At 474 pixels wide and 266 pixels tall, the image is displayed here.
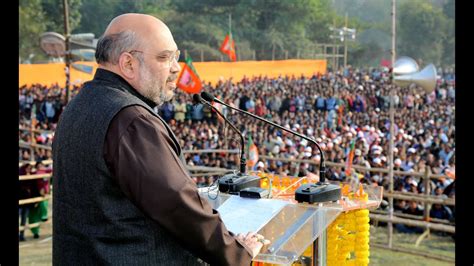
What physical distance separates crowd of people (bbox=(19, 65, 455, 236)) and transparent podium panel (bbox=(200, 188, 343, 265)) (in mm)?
6110

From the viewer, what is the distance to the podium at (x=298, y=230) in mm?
2387

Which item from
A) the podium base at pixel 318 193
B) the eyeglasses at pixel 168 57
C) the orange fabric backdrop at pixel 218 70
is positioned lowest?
the podium base at pixel 318 193

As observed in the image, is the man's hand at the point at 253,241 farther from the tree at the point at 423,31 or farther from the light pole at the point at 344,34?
the tree at the point at 423,31

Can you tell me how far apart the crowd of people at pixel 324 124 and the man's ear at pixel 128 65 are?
649 centimetres

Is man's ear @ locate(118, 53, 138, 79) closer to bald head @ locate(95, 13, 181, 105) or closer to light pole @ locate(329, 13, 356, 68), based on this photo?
bald head @ locate(95, 13, 181, 105)

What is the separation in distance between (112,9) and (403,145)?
19.1m

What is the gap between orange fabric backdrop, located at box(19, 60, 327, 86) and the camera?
74.3 feet

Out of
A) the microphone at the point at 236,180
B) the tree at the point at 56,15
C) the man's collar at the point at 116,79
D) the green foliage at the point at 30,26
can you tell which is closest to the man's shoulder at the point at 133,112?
the man's collar at the point at 116,79

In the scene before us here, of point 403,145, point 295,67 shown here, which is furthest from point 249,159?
point 295,67

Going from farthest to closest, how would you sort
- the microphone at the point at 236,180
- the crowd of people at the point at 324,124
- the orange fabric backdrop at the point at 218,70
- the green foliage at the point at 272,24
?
the green foliage at the point at 272,24 < the orange fabric backdrop at the point at 218,70 < the crowd of people at the point at 324,124 < the microphone at the point at 236,180

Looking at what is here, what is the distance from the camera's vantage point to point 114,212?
203 centimetres

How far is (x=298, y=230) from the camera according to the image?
96.7 inches

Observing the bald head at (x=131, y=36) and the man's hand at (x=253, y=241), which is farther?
the man's hand at (x=253, y=241)
